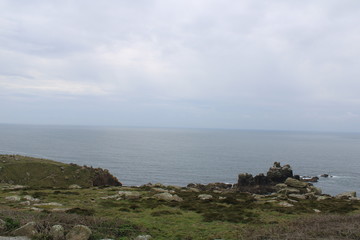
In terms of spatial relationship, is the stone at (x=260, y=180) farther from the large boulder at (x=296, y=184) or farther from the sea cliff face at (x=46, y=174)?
the sea cliff face at (x=46, y=174)

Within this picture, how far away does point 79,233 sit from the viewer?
15852 mm

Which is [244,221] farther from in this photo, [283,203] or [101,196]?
[101,196]

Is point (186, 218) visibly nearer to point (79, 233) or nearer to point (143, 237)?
point (143, 237)

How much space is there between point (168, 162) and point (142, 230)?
11286 centimetres

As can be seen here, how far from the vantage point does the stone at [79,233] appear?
51.2 ft

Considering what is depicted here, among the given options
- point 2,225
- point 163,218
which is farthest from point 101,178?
point 2,225

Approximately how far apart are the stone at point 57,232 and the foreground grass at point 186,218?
2.02 feet

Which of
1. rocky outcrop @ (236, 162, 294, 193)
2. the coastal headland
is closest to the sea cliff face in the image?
the coastal headland

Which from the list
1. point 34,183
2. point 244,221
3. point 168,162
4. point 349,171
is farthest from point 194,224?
point 349,171

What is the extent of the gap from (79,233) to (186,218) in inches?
393

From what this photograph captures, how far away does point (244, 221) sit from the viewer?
22.0 m

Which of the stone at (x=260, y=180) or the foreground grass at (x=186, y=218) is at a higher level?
the foreground grass at (x=186, y=218)

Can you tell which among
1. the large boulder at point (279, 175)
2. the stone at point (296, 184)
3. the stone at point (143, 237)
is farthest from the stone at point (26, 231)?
the large boulder at point (279, 175)

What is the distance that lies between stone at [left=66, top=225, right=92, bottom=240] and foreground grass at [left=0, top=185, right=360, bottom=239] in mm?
509
